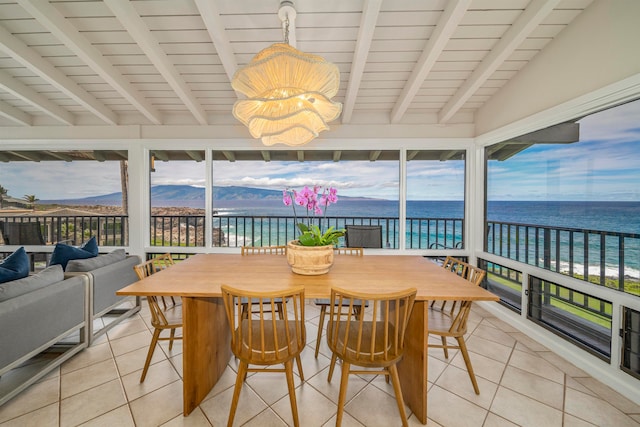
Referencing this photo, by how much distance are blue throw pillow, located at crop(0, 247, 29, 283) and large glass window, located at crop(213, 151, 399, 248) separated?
201 cm

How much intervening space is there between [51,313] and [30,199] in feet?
13.3

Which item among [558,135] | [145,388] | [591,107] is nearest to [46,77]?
[145,388]

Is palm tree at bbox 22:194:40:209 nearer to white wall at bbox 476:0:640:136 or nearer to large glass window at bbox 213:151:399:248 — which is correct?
large glass window at bbox 213:151:399:248

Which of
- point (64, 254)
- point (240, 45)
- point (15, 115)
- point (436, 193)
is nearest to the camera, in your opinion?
point (240, 45)

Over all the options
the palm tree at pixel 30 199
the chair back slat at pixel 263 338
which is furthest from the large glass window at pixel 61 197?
the chair back slat at pixel 263 338

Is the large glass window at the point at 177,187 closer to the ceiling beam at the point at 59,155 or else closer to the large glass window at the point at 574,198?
the ceiling beam at the point at 59,155

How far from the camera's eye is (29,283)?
182 cm

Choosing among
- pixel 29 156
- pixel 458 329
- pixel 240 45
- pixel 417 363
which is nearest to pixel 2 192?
pixel 29 156

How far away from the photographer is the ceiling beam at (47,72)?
2.07 m

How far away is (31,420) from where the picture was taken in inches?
59.1

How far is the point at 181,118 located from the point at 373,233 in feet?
10.7

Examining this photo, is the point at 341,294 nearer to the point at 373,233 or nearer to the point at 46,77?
the point at 373,233

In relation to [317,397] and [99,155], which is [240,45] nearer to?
[317,397]

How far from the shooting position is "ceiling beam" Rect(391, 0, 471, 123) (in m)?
1.75
